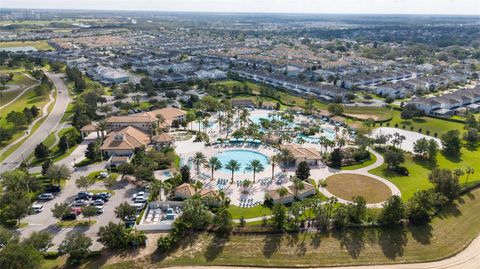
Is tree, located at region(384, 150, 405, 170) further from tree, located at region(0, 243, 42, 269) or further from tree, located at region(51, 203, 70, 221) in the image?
tree, located at region(0, 243, 42, 269)

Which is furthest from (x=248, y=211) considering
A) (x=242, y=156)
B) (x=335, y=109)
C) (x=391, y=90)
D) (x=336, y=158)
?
(x=391, y=90)

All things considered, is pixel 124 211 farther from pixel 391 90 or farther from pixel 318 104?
pixel 391 90

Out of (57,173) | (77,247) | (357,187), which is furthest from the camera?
(357,187)

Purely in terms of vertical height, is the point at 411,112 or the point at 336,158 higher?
the point at 411,112

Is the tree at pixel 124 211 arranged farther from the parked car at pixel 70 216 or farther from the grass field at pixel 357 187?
the grass field at pixel 357 187

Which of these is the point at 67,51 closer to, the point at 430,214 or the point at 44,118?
the point at 44,118

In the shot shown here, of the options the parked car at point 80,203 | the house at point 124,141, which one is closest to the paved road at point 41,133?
the house at point 124,141

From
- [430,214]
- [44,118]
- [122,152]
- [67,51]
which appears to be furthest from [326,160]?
[67,51]
